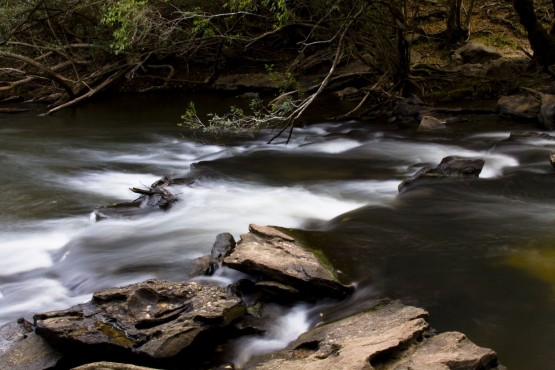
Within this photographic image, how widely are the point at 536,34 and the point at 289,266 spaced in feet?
A: 35.7

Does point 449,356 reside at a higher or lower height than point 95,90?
lower

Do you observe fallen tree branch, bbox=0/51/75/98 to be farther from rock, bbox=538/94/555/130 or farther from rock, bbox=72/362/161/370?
rock, bbox=72/362/161/370

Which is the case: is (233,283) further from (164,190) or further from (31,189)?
(31,189)

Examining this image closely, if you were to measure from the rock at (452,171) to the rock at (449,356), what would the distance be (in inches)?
177

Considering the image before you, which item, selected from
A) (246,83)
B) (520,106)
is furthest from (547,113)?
(246,83)

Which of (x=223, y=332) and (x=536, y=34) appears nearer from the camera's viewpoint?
(x=223, y=332)

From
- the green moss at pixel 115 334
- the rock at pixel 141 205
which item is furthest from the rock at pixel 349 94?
the green moss at pixel 115 334

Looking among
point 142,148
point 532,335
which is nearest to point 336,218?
point 532,335

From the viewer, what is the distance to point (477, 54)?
15.5m

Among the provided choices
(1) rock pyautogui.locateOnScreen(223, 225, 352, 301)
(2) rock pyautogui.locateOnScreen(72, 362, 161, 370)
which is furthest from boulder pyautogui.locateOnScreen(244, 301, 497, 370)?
(2) rock pyautogui.locateOnScreen(72, 362, 161, 370)

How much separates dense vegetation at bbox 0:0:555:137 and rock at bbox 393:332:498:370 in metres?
8.57

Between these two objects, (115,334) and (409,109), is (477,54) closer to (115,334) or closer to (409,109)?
(409,109)

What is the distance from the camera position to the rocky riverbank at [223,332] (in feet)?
11.3

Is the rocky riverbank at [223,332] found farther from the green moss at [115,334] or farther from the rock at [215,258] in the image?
the rock at [215,258]
